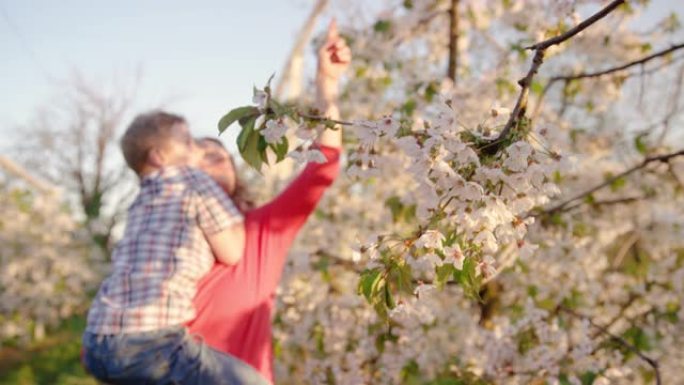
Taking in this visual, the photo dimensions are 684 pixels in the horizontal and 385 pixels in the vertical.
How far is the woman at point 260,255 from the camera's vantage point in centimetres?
207

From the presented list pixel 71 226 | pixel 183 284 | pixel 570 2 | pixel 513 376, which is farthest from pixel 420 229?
pixel 71 226

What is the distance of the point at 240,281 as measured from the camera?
213cm

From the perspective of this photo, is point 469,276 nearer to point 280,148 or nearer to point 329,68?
point 280,148

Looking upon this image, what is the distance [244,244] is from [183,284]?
309 millimetres

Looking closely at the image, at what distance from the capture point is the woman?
2066mm

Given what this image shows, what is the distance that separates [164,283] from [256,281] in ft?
1.25

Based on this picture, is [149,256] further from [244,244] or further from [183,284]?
[244,244]

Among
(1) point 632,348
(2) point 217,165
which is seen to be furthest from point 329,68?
(1) point 632,348

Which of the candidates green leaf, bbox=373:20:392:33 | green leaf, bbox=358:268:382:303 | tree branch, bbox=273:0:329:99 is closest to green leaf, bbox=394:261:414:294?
green leaf, bbox=358:268:382:303

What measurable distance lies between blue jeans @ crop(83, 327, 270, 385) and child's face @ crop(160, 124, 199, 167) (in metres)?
0.68

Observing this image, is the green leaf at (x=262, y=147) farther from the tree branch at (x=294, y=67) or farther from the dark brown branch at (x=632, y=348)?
the tree branch at (x=294, y=67)

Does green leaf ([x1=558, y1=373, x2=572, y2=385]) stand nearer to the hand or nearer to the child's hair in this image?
the hand

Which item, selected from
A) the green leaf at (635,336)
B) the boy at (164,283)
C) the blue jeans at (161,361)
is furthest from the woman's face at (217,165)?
the green leaf at (635,336)

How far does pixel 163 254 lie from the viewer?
1942 millimetres
